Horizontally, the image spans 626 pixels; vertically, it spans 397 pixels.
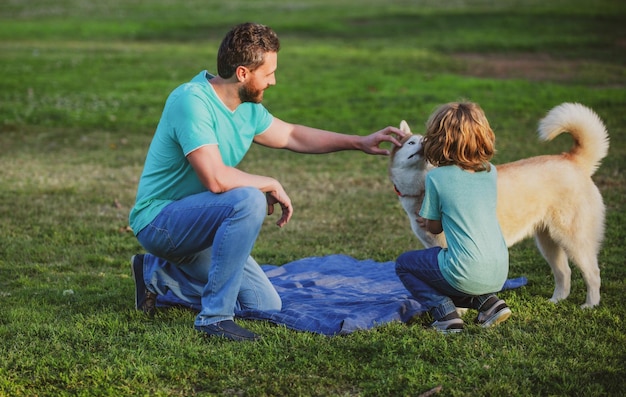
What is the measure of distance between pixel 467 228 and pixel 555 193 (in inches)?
40.4

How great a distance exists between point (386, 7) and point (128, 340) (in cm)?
3561

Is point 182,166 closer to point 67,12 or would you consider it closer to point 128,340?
point 128,340

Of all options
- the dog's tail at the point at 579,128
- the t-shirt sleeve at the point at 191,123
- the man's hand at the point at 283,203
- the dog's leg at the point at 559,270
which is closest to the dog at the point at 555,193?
the dog's tail at the point at 579,128

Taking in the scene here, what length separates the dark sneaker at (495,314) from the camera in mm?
4633

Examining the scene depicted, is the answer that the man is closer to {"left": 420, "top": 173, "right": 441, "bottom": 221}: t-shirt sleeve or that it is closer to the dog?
the dog

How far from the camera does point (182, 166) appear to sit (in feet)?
15.8

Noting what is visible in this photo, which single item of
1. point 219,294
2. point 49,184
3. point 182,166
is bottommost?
point 49,184

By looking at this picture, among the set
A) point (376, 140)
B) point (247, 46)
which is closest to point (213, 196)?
point (247, 46)

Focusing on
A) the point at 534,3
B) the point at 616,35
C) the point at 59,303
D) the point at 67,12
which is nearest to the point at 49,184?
the point at 59,303

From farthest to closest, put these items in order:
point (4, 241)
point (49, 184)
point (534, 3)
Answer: point (534, 3) → point (49, 184) → point (4, 241)

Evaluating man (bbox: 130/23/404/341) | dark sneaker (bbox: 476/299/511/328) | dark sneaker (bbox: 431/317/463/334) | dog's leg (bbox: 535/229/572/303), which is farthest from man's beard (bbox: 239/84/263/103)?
dog's leg (bbox: 535/229/572/303)

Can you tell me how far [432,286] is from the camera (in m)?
4.71

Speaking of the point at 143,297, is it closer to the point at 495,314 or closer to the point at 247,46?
the point at 247,46

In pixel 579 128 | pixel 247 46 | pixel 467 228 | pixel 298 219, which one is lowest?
pixel 298 219
